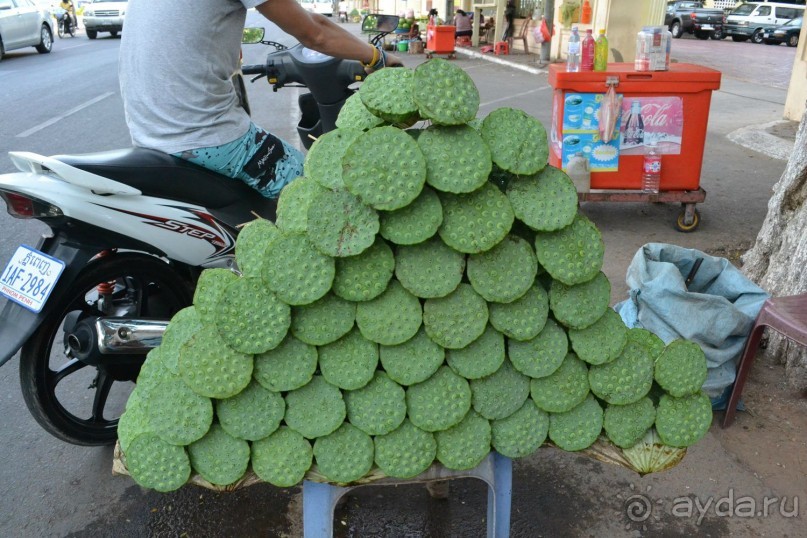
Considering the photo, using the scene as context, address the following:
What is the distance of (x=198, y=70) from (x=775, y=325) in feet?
7.86

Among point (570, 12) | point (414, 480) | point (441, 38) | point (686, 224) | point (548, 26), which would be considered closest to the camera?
point (414, 480)

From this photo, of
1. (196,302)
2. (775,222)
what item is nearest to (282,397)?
(196,302)

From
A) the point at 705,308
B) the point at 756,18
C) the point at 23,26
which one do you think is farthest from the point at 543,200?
the point at 756,18

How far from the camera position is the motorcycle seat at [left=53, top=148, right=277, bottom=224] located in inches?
94.4

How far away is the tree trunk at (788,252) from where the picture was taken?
310 cm

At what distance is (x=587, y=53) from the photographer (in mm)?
4754

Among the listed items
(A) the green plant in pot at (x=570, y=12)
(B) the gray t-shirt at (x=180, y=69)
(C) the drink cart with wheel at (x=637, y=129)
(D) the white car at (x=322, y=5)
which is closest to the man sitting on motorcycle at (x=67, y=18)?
(A) the green plant in pot at (x=570, y=12)

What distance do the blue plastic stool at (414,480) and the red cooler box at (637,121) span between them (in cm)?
333

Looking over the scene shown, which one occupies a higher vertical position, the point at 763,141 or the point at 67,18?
the point at 67,18

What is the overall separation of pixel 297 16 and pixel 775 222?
264 cm

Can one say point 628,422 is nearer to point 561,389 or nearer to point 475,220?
point 561,389

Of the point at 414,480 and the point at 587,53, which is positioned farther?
the point at 587,53

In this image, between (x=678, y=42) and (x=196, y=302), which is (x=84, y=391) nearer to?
(x=196, y=302)

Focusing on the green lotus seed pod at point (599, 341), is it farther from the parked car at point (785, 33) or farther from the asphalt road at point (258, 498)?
the parked car at point (785, 33)
